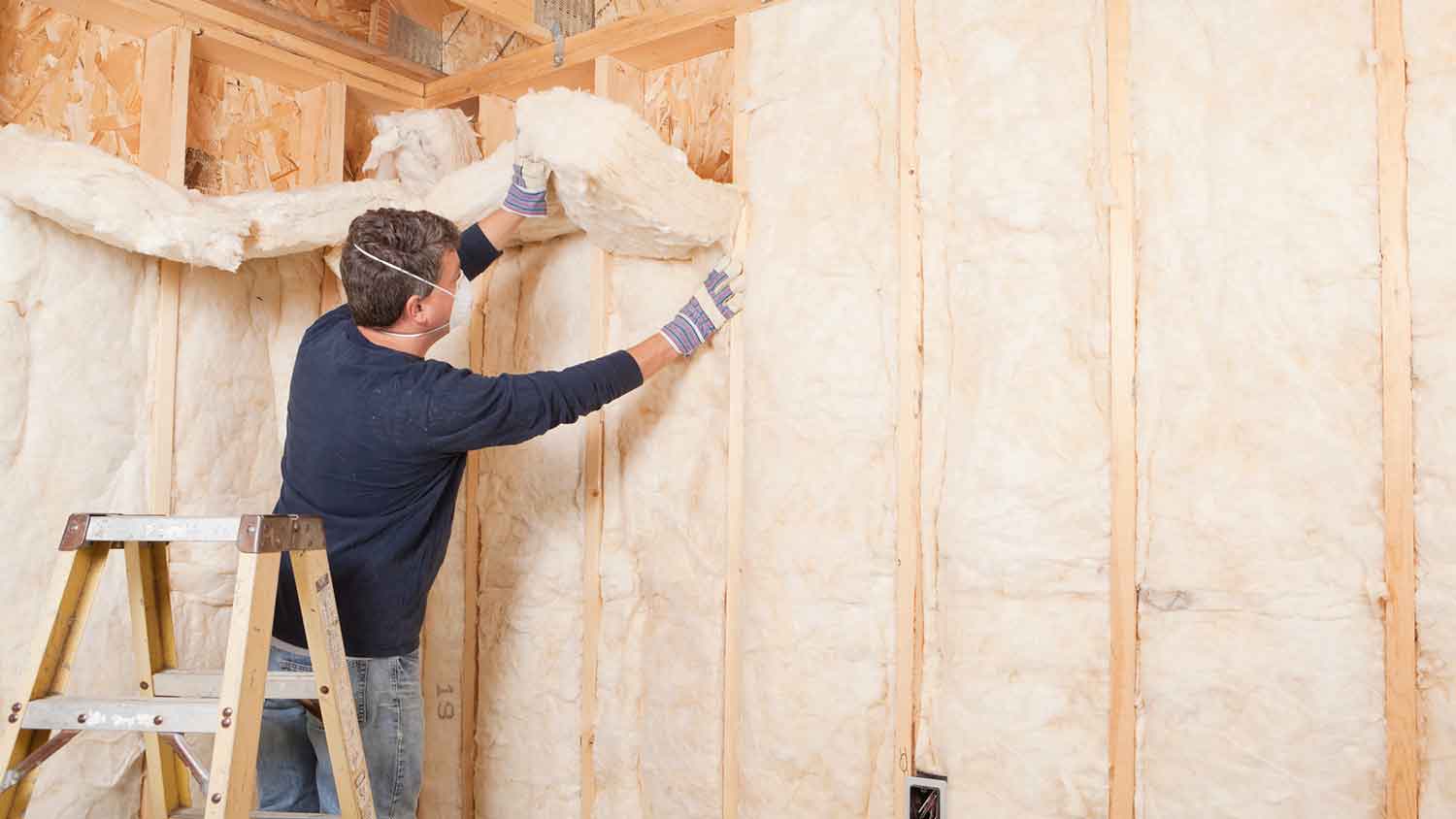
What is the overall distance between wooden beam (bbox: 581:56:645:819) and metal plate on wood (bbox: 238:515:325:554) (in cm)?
101

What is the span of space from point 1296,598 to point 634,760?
1640mm

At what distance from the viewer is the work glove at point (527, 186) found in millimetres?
2354

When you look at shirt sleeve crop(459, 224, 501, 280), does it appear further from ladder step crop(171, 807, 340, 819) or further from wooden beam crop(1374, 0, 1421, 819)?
wooden beam crop(1374, 0, 1421, 819)

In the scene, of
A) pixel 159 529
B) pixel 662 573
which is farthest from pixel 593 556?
pixel 159 529

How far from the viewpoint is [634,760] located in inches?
106

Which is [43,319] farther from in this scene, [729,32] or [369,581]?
[729,32]

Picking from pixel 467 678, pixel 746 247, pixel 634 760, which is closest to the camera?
pixel 746 247

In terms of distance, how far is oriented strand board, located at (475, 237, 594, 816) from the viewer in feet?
9.27

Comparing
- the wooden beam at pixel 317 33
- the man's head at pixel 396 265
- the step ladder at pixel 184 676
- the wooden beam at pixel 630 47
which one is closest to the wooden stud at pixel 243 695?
the step ladder at pixel 184 676

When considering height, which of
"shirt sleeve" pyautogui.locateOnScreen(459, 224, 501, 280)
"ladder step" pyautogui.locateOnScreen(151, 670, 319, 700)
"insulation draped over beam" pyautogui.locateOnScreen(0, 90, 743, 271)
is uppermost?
"insulation draped over beam" pyautogui.locateOnScreen(0, 90, 743, 271)

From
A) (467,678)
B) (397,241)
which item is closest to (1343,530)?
(397,241)

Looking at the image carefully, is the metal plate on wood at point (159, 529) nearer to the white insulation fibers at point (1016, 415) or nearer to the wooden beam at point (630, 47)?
the white insulation fibers at point (1016, 415)

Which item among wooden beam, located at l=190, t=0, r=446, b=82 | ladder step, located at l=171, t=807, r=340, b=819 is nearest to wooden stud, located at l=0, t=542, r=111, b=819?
ladder step, located at l=171, t=807, r=340, b=819

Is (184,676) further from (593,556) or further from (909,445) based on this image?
(909,445)
